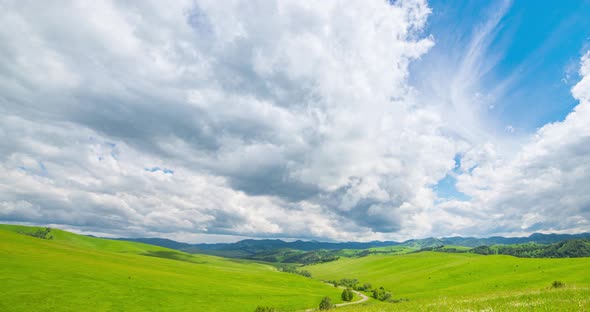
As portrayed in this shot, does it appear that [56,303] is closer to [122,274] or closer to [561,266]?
[122,274]

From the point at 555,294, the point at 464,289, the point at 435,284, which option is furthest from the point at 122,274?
the point at 435,284

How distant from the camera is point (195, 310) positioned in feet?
230

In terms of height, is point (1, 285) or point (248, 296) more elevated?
point (1, 285)

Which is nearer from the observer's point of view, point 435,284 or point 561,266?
point 561,266

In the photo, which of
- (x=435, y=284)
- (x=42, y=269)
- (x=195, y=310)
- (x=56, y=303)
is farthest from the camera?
(x=435, y=284)

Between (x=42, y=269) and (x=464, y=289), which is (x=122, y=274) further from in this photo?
(x=464, y=289)

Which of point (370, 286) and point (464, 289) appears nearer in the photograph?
point (464, 289)

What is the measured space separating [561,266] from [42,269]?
550 ft

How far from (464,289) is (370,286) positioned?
64723 millimetres

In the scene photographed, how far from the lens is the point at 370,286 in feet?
524

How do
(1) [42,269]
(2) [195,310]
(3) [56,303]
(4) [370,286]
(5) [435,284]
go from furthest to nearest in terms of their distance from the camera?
(4) [370,286], (5) [435,284], (1) [42,269], (2) [195,310], (3) [56,303]

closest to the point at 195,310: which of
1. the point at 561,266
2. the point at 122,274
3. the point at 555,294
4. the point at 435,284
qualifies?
the point at 122,274

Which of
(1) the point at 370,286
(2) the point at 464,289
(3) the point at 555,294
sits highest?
(3) the point at 555,294

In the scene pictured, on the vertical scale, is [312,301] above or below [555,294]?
below
